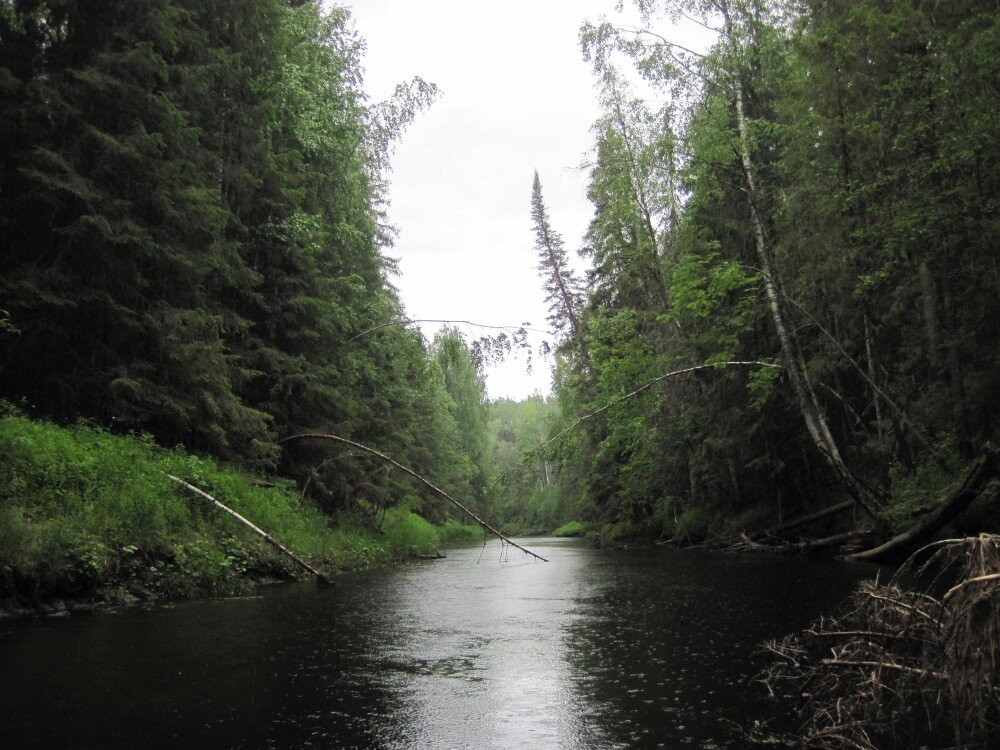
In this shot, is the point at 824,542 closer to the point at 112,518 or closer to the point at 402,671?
the point at 402,671

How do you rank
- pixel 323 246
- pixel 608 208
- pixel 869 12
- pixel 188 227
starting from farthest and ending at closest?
pixel 608 208, pixel 323 246, pixel 188 227, pixel 869 12

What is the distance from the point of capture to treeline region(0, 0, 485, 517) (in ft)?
34.4

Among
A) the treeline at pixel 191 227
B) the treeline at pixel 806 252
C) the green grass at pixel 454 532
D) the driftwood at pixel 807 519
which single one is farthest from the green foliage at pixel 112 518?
the green grass at pixel 454 532

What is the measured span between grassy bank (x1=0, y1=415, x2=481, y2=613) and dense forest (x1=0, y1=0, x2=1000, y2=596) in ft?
1.72

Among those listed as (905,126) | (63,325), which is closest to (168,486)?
(63,325)

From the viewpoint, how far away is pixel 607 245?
23406 mm

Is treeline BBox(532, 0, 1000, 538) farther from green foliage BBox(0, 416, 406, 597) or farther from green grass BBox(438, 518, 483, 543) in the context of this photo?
green grass BBox(438, 518, 483, 543)

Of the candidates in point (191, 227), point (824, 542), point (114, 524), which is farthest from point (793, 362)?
point (114, 524)

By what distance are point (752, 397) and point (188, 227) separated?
43.5 ft

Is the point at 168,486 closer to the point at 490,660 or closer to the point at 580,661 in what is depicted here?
the point at 490,660

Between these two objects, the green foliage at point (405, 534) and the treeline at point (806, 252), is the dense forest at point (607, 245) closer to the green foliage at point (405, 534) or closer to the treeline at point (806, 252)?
the treeline at point (806, 252)

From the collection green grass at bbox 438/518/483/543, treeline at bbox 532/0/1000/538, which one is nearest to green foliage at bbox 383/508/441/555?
treeline at bbox 532/0/1000/538

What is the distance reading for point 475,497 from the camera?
5188cm

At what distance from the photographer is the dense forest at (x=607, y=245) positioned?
1059 cm
